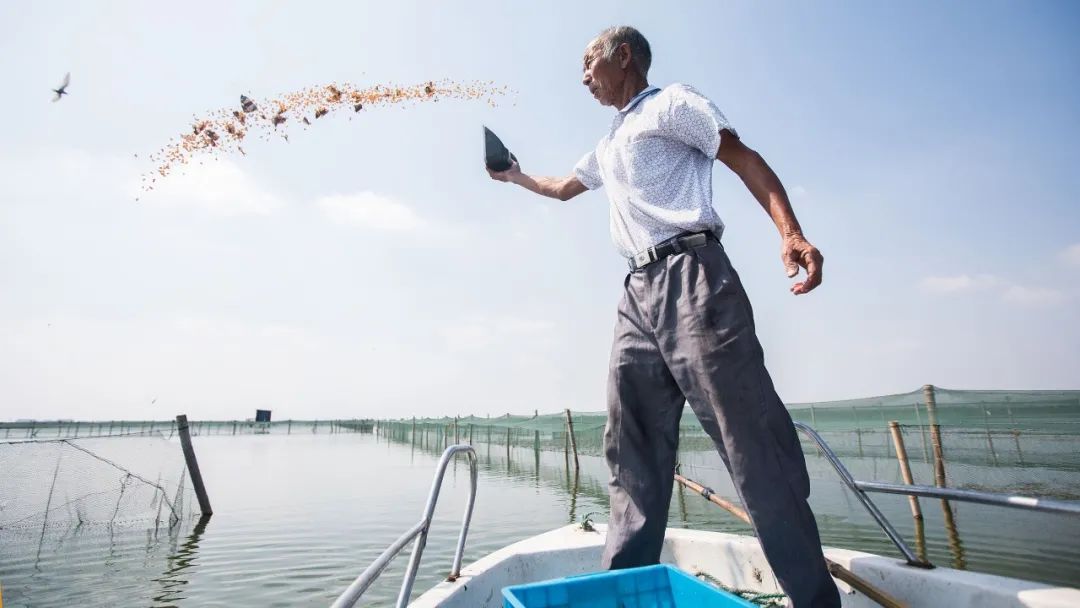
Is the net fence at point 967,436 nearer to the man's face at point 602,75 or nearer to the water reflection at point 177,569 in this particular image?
the water reflection at point 177,569

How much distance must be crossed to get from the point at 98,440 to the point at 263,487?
6184 mm

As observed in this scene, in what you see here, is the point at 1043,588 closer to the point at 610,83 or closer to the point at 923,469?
the point at 610,83

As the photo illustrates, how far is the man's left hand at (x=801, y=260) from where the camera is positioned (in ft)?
4.78

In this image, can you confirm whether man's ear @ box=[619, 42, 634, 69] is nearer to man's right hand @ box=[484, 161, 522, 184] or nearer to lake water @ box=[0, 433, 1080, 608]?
man's right hand @ box=[484, 161, 522, 184]

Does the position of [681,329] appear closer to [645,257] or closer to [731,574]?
[645,257]

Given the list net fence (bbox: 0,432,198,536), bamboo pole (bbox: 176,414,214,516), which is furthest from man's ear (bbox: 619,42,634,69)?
bamboo pole (bbox: 176,414,214,516)

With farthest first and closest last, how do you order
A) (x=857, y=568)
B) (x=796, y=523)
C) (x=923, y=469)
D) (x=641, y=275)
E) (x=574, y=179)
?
1. (x=923, y=469)
2. (x=574, y=179)
3. (x=857, y=568)
4. (x=641, y=275)
5. (x=796, y=523)

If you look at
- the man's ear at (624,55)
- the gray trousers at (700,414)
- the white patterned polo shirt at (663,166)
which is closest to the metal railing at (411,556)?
the gray trousers at (700,414)

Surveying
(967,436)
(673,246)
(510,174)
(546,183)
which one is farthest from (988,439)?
(673,246)

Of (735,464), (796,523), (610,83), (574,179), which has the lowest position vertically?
(796,523)

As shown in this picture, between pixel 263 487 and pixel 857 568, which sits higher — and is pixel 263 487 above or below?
below

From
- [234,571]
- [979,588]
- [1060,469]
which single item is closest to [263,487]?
[234,571]

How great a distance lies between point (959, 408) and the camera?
1017cm

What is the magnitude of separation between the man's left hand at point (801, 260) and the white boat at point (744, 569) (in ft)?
2.56
